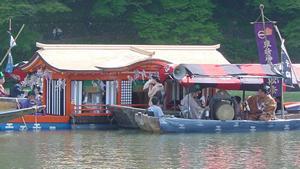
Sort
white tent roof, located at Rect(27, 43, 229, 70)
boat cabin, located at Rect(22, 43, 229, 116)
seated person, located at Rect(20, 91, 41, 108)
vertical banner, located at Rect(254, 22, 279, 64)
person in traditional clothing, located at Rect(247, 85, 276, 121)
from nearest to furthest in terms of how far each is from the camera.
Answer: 1. person in traditional clothing, located at Rect(247, 85, 276, 121)
2. seated person, located at Rect(20, 91, 41, 108)
3. boat cabin, located at Rect(22, 43, 229, 116)
4. white tent roof, located at Rect(27, 43, 229, 70)
5. vertical banner, located at Rect(254, 22, 279, 64)

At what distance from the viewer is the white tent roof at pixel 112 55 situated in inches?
1171

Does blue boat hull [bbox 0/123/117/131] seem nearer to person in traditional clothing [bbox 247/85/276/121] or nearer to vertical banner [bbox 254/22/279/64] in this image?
person in traditional clothing [bbox 247/85/276/121]

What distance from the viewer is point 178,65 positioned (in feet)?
91.7

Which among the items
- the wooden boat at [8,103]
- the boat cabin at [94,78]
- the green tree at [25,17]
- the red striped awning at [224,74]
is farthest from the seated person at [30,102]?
the green tree at [25,17]

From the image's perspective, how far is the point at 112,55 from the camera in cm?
3148

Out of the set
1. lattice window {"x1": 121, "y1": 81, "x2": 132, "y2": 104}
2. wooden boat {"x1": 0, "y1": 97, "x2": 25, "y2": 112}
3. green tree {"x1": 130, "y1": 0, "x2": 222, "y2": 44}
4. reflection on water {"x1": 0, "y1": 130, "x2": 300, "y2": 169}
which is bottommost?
reflection on water {"x1": 0, "y1": 130, "x2": 300, "y2": 169}

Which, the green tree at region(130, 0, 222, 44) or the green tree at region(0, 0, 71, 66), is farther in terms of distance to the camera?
the green tree at region(130, 0, 222, 44)

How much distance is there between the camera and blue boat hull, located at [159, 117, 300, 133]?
89.4 ft

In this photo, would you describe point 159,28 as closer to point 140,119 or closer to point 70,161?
point 140,119

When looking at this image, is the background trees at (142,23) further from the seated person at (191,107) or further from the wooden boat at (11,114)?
the wooden boat at (11,114)

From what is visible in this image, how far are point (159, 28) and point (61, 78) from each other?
75.4ft

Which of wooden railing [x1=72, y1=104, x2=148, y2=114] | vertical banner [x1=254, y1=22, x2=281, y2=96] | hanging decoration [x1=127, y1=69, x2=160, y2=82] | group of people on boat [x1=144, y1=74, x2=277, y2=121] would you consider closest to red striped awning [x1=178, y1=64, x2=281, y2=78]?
group of people on boat [x1=144, y1=74, x2=277, y2=121]

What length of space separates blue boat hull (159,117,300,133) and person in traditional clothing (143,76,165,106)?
81.0 inches

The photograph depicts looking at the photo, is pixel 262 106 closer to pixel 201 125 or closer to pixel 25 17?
pixel 201 125
